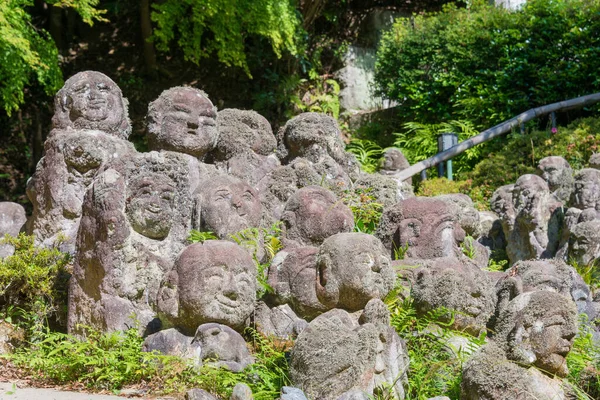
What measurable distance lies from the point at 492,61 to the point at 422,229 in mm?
8586

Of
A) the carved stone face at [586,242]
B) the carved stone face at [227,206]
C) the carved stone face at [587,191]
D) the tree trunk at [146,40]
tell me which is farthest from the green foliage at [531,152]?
the tree trunk at [146,40]

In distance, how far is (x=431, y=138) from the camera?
15.9m

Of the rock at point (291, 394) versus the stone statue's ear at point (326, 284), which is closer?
the rock at point (291, 394)

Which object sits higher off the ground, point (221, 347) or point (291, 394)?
point (221, 347)

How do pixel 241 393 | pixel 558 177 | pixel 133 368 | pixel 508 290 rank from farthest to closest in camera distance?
pixel 558 177, pixel 508 290, pixel 133 368, pixel 241 393

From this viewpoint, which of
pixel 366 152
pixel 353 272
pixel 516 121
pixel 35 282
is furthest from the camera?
pixel 366 152

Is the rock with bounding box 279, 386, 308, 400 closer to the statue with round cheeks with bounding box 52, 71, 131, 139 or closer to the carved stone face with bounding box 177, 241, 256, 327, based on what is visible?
the carved stone face with bounding box 177, 241, 256, 327

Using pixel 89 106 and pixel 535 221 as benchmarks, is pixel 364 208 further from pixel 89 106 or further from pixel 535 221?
pixel 89 106

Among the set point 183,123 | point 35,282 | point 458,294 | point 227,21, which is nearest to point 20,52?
point 183,123

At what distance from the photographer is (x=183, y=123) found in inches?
358

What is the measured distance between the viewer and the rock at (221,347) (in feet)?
20.8

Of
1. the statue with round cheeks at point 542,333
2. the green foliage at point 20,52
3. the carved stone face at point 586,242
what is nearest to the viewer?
the statue with round cheeks at point 542,333

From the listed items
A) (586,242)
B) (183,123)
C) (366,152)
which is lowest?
(586,242)

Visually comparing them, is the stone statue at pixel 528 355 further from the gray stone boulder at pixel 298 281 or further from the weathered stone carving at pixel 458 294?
the gray stone boulder at pixel 298 281
